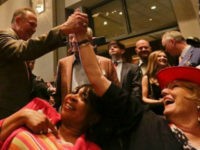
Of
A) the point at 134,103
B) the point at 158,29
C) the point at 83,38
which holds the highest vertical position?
the point at 158,29

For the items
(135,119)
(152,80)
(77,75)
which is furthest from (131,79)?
Answer: (135,119)

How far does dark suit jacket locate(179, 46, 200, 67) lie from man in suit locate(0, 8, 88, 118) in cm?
106

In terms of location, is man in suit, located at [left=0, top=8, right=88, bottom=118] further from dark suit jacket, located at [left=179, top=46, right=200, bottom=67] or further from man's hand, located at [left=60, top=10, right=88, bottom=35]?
dark suit jacket, located at [left=179, top=46, right=200, bottom=67]

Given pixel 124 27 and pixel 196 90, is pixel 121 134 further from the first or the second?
pixel 124 27

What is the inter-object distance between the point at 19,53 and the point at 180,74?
1.10 m

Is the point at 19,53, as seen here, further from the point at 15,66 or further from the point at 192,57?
the point at 192,57

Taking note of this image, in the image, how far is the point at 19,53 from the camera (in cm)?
228

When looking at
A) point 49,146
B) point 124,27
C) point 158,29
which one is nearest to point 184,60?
point 49,146

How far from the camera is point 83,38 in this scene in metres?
1.73

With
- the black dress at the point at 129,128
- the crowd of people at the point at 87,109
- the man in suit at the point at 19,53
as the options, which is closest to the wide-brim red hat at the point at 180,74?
the crowd of people at the point at 87,109

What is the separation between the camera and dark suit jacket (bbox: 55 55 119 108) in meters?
2.55

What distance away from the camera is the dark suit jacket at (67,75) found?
255 cm

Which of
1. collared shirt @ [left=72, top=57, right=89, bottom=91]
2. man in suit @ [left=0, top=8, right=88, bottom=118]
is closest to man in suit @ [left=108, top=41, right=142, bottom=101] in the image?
collared shirt @ [left=72, top=57, right=89, bottom=91]

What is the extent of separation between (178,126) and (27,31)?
4.68 feet
